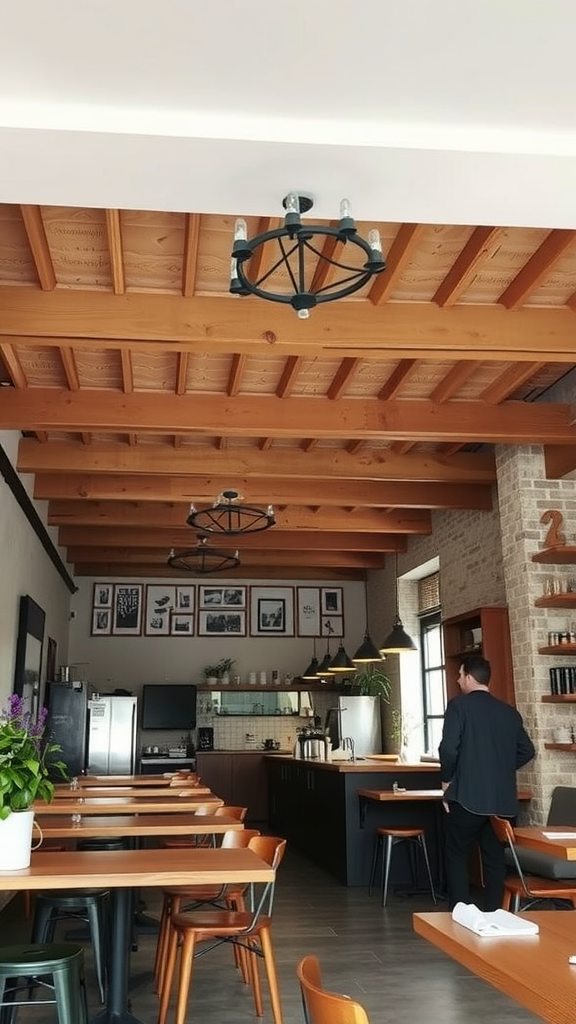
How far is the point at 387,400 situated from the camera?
6922 mm

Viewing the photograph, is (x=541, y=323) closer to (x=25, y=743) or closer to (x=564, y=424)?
(x=564, y=424)

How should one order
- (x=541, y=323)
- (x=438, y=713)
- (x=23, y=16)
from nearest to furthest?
A: (x=23, y=16) < (x=541, y=323) < (x=438, y=713)

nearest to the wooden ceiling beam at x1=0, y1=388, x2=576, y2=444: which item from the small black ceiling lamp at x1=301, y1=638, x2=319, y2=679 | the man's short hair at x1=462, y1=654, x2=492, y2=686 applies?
the man's short hair at x1=462, y1=654, x2=492, y2=686

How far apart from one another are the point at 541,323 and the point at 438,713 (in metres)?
6.79

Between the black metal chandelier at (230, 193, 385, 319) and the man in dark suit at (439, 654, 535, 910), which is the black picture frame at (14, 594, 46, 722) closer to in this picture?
the man in dark suit at (439, 654, 535, 910)

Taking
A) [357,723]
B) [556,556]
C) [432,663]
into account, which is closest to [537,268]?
[556,556]

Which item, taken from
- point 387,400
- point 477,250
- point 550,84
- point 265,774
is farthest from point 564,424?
point 265,774

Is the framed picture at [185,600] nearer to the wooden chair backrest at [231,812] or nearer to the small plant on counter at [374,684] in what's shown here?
the small plant on counter at [374,684]

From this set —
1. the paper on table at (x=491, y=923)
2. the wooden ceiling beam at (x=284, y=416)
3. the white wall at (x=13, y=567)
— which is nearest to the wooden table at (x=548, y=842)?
the paper on table at (x=491, y=923)

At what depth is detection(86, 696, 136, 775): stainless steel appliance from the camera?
1171 centimetres

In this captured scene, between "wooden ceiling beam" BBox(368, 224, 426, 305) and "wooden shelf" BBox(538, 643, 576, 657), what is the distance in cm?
309

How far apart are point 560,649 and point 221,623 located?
7.70 metres

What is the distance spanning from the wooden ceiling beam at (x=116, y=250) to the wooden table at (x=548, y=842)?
356cm

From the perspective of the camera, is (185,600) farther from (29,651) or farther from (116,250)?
(116,250)
